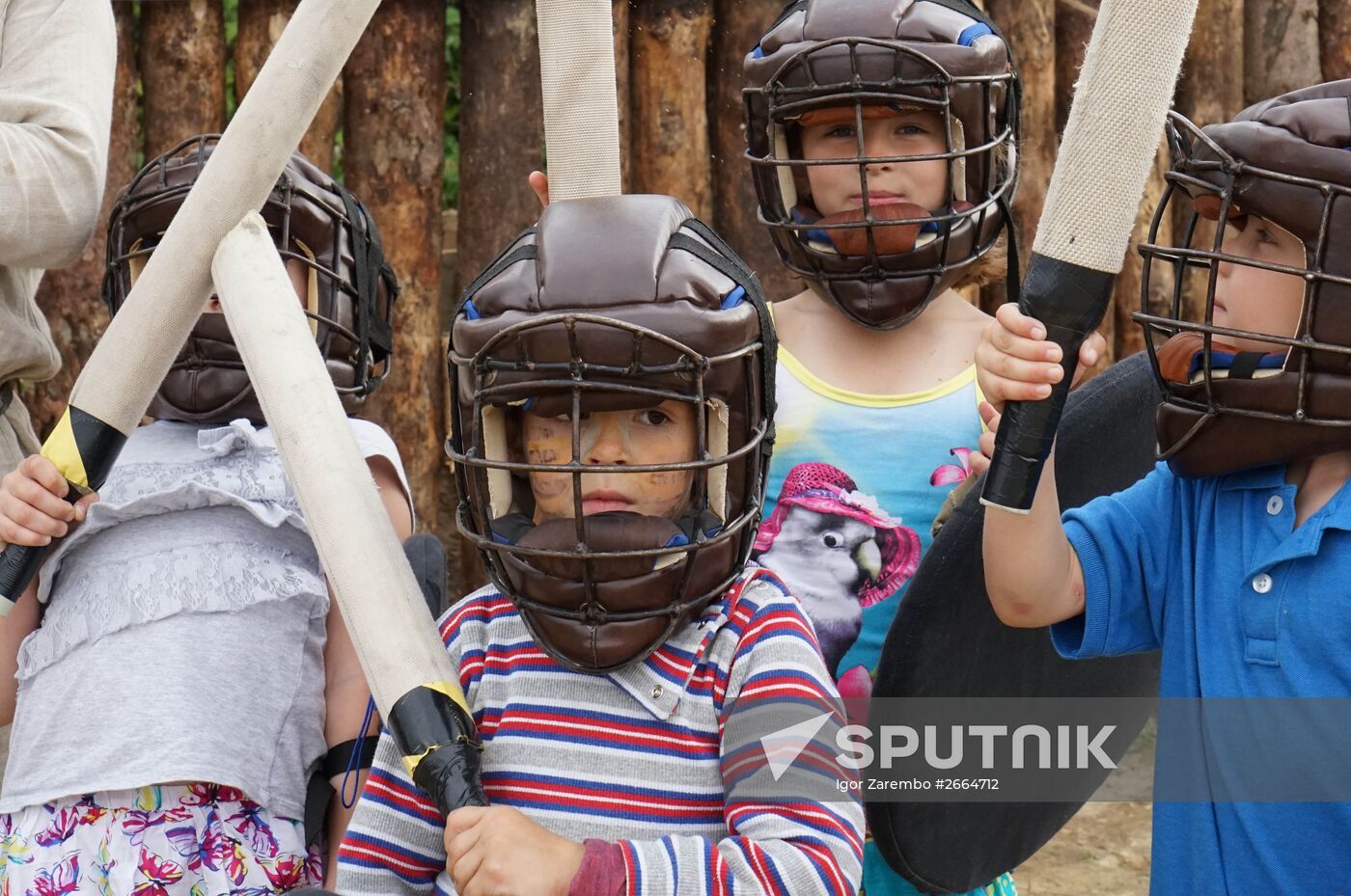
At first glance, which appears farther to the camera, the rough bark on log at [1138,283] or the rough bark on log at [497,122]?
the rough bark on log at [1138,283]

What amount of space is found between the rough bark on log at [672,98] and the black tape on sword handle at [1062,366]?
285 centimetres

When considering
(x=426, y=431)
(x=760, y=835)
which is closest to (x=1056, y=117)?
(x=426, y=431)

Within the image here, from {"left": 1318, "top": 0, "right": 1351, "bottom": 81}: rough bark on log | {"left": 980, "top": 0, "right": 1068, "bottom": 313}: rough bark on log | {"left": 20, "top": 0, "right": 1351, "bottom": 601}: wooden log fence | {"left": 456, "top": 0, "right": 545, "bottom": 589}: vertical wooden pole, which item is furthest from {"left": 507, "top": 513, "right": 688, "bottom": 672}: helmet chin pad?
{"left": 1318, "top": 0, "right": 1351, "bottom": 81}: rough bark on log

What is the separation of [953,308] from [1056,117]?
2.40 meters

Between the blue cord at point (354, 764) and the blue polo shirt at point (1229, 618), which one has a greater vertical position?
the blue polo shirt at point (1229, 618)

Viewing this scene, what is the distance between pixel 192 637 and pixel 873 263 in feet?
4.22

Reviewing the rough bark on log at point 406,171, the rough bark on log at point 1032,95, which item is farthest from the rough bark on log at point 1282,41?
the rough bark on log at point 406,171

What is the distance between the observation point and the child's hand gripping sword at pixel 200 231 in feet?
6.48

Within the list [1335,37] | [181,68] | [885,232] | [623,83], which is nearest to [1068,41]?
[1335,37]

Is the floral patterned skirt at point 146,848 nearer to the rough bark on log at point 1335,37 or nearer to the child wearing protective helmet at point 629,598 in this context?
the child wearing protective helmet at point 629,598

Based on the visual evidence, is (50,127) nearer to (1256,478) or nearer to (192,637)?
(192,637)

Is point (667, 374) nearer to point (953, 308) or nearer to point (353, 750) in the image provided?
point (353, 750)

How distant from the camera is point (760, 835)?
5.63ft

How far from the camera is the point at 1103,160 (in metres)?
1.60
